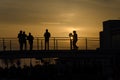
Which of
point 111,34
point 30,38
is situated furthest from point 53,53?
point 111,34

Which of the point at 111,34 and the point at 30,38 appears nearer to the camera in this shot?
the point at 30,38

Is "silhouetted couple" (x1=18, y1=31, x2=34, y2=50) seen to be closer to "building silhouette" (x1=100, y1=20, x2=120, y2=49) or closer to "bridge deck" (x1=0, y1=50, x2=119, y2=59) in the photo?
"bridge deck" (x1=0, y1=50, x2=119, y2=59)

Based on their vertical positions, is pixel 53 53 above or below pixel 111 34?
below

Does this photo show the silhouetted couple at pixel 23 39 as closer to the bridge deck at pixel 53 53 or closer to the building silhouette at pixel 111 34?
the bridge deck at pixel 53 53

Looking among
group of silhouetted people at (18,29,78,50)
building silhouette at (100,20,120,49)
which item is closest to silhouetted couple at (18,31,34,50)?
group of silhouetted people at (18,29,78,50)

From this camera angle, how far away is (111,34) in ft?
210

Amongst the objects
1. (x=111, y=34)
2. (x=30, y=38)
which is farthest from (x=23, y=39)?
(x=111, y=34)

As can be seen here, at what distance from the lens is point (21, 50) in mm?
52219

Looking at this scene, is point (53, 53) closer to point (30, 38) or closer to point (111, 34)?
point (30, 38)

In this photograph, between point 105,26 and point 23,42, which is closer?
point 23,42

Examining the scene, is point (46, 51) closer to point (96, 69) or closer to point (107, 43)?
point (107, 43)

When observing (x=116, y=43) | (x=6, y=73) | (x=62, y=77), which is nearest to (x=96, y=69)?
(x=62, y=77)

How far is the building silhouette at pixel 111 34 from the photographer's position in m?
63.2

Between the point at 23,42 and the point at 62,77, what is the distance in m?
21.2
